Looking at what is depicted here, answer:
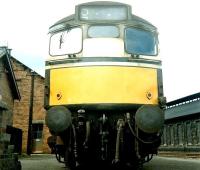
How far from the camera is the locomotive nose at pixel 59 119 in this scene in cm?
830

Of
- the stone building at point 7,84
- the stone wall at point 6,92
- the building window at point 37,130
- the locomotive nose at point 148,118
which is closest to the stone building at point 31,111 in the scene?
the building window at point 37,130

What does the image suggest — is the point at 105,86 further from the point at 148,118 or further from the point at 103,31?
the point at 103,31

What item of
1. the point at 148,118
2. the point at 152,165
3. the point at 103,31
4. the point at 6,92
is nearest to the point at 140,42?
the point at 103,31

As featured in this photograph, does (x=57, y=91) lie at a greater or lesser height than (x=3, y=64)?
lesser

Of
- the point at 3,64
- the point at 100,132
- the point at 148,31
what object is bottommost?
the point at 100,132

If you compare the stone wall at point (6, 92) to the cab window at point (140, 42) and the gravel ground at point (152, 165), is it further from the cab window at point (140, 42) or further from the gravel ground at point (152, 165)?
the cab window at point (140, 42)

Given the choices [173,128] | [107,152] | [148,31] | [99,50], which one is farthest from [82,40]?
[173,128]

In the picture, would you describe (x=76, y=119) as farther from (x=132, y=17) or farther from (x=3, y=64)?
(x=3, y=64)

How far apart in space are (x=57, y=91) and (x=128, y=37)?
6.57 ft

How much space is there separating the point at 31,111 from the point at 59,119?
820 inches

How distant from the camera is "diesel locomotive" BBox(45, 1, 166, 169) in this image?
8.51 meters

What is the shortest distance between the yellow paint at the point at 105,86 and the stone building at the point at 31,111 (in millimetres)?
20160

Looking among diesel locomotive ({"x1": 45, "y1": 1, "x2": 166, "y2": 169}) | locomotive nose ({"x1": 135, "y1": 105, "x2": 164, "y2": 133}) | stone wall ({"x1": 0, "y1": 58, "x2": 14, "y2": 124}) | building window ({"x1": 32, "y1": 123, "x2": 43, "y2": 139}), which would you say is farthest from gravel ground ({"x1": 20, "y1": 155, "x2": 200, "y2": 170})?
building window ({"x1": 32, "y1": 123, "x2": 43, "y2": 139})

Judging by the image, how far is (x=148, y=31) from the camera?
379 inches
